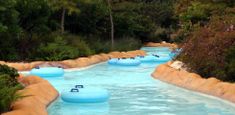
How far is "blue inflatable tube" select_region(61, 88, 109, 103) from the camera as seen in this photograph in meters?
12.6

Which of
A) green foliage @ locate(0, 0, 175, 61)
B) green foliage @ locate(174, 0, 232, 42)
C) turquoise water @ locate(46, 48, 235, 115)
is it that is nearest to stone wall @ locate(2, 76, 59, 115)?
turquoise water @ locate(46, 48, 235, 115)

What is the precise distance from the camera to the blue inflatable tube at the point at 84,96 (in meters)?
12.6

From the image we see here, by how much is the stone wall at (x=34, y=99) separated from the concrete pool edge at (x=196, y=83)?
4.39m

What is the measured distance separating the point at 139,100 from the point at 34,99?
335 cm

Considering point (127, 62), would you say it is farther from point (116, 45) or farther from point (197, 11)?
point (116, 45)

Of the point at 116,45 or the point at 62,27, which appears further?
the point at 116,45

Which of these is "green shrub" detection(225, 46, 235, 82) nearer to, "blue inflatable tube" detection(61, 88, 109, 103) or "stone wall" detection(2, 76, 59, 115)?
"blue inflatable tube" detection(61, 88, 109, 103)

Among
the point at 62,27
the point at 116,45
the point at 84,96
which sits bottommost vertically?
the point at 116,45

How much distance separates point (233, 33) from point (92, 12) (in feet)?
66.4

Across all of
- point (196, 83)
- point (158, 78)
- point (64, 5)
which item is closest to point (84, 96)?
point (196, 83)

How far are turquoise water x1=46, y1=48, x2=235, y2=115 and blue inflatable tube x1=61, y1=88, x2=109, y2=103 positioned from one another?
0.44ft

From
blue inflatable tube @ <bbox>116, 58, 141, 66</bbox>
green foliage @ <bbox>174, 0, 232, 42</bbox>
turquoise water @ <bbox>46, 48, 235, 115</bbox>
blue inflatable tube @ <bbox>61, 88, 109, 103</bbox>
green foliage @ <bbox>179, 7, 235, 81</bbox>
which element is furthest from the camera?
blue inflatable tube @ <bbox>116, 58, 141, 66</bbox>

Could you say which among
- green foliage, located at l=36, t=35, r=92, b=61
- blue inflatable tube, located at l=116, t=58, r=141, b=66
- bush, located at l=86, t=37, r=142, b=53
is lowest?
bush, located at l=86, t=37, r=142, b=53

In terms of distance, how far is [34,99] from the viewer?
11.5m
